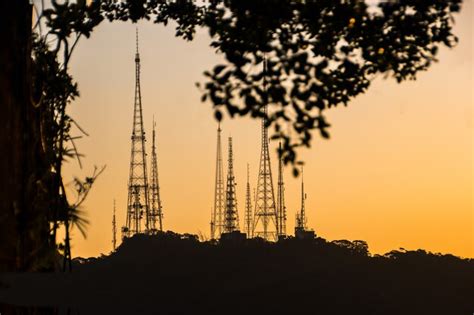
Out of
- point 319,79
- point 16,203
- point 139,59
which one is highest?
point 139,59

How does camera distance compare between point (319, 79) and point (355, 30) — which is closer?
point (319, 79)

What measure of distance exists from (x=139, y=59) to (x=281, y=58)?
74365 mm

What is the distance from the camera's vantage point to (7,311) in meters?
18.1

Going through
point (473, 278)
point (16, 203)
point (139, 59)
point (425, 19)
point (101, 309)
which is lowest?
point (101, 309)

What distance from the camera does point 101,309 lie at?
16.8 m

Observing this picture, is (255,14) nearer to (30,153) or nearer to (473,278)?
(30,153)

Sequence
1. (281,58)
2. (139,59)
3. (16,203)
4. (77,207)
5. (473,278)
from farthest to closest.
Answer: (473,278) → (139,59) → (77,207) → (16,203) → (281,58)

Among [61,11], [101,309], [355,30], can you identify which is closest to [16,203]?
[101,309]

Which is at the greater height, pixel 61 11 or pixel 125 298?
pixel 61 11

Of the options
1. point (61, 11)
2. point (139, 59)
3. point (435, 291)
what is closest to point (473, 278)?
point (435, 291)

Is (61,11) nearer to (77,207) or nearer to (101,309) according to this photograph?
(77,207)

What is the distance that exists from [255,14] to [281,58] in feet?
3.26

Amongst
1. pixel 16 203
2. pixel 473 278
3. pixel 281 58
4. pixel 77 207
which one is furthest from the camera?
pixel 473 278

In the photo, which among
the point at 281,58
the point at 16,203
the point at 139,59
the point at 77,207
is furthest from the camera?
the point at 139,59
